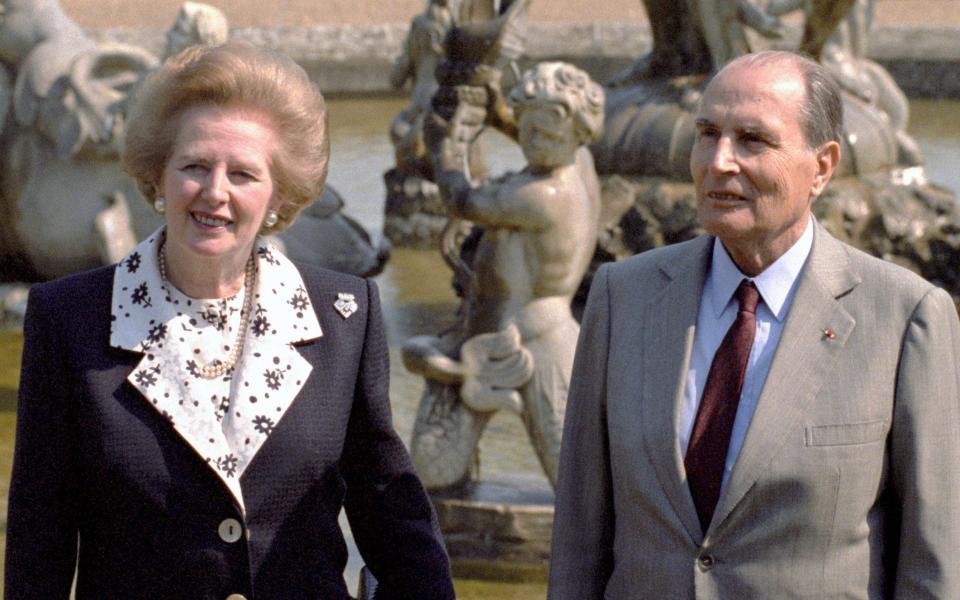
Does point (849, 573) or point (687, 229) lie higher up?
point (849, 573)

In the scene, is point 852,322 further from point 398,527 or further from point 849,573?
point 398,527

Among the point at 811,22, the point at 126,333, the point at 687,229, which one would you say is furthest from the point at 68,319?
the point at 811,22

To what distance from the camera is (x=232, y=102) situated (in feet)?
→ 9.34

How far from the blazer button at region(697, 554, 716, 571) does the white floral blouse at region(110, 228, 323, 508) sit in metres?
0.64

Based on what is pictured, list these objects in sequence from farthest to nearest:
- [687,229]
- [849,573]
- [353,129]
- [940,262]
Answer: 1. [353,129]
2. [940,262]
3. [687,229]
4. [849,573]

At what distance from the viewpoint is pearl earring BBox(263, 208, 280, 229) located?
2939mm

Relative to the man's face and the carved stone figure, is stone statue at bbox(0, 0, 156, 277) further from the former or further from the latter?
the man's face

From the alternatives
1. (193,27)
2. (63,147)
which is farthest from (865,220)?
(63,147)

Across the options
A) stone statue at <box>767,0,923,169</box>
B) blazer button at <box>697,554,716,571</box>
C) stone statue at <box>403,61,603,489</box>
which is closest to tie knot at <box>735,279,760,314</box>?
blazer button at <box>697,554,716,571</box>

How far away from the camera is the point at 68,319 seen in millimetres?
2873

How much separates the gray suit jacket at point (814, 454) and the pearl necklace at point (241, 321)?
0.53 m

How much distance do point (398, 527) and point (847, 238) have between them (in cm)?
597

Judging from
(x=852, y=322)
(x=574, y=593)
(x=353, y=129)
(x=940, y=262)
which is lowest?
(x=353, y=129)

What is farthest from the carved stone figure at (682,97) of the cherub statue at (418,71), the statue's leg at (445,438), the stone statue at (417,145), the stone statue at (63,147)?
the statue's leg at (445,438)
